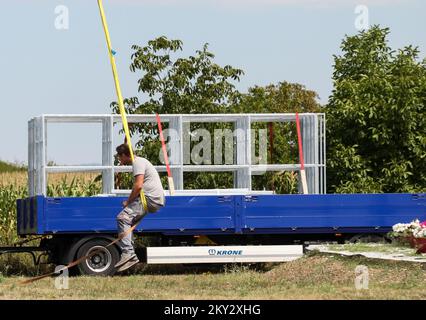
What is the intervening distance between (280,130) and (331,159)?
3106 mm

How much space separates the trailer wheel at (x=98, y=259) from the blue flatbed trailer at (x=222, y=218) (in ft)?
0.06

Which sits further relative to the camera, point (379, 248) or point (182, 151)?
point (182, 151)

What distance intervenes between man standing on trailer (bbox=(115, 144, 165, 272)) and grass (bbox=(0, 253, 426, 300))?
594mm

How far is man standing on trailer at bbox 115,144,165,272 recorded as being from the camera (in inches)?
760

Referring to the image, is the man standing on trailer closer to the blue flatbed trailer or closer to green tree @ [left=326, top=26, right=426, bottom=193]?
the blue flatbed trailer

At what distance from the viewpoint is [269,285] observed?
60.2 feet

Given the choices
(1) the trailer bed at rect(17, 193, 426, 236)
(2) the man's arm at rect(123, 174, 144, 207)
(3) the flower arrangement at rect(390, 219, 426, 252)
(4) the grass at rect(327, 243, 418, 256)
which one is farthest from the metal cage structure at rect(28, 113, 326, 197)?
(2) the man's arm at rect(123, 174, 144, 207)

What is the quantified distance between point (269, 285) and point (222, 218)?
452 cm

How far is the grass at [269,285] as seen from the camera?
16422mm

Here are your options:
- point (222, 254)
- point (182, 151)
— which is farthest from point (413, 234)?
point (182, 151)

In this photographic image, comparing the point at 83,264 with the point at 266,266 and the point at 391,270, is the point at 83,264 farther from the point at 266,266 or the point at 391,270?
the point at 391,270

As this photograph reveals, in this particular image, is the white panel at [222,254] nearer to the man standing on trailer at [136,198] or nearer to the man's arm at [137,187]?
the man standing on trailer at [136,198]

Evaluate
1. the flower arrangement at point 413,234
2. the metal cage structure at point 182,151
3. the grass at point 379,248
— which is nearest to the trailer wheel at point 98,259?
the metal cage structure at point 182,151

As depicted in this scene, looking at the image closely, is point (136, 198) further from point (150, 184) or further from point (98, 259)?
point (98, 259)
